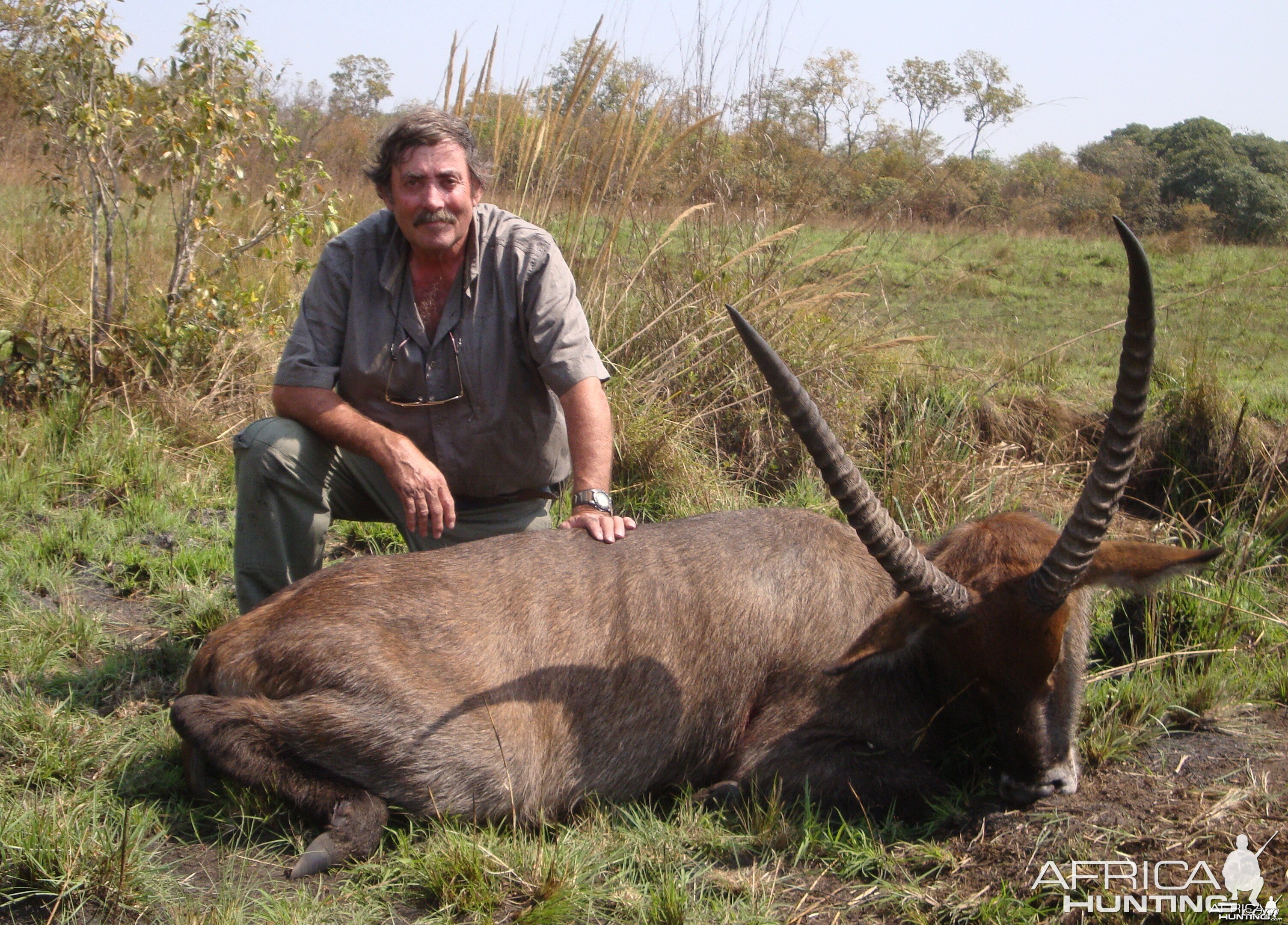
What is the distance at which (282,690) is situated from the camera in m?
2.97

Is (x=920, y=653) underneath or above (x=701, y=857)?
above

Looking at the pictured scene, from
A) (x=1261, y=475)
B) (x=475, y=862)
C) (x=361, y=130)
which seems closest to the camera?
(x=475, y=862)

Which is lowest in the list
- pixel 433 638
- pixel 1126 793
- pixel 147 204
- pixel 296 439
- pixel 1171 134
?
pixel 1126 793

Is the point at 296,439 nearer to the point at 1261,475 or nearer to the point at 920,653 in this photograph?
the point at 920,653

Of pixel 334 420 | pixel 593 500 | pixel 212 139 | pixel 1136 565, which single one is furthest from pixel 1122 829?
pixel 212 139

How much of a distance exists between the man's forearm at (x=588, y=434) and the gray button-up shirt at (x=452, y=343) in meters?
0.15

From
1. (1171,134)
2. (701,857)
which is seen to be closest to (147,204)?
(701,857)

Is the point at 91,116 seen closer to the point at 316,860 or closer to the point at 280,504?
the point at 280,504

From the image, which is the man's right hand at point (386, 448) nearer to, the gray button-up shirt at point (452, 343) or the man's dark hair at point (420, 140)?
the gray button-up shirt at point (452, 343)

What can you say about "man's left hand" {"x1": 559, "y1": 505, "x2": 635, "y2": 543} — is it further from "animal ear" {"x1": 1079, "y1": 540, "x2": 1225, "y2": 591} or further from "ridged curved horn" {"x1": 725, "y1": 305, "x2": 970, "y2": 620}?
"animal ear" {"x1": 1079, "y1": 540, "x2": 1225, "y2": 591}

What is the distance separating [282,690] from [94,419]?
3.62m

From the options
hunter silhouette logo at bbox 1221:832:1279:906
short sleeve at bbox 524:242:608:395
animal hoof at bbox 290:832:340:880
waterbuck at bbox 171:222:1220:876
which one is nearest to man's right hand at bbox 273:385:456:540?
waterbuck at bbox 171:222:1220:876

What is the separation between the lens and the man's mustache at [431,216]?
161 inches

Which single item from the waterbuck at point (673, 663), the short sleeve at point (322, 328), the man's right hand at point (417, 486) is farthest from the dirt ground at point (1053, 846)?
the short sleeve at point (322, 328)
